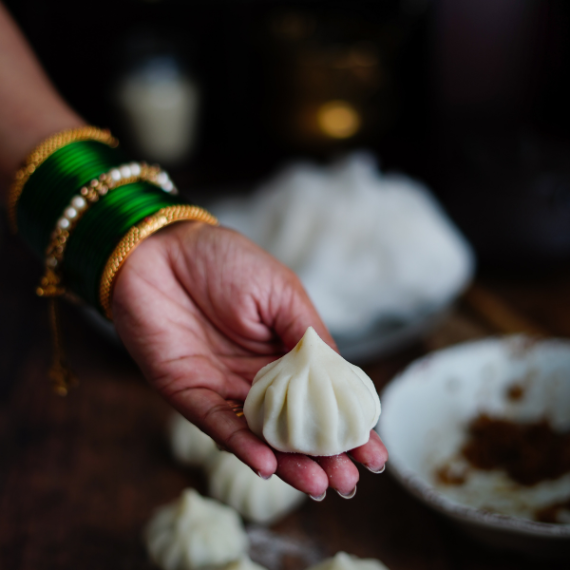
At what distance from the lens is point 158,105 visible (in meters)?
2.39

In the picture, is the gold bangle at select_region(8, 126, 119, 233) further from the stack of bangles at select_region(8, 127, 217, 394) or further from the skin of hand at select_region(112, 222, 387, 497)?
the skin of hand at select_region(112, 222, 387, 497)

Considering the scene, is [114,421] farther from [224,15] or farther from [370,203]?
[224,15]

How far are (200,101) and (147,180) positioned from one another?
67.0 inches

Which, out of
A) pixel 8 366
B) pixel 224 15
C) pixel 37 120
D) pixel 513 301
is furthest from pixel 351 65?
pixel 8 366

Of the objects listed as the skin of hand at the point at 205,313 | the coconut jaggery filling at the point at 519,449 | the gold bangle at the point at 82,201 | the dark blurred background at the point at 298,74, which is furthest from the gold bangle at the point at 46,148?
the dark blurred background at the point at 298,74

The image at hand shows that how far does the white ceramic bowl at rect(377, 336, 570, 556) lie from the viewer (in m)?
1.06

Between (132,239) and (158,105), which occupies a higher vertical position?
(132,239)

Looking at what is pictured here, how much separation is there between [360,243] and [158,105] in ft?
3.97

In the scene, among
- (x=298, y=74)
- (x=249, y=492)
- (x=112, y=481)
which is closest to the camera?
(x=249, y=492)

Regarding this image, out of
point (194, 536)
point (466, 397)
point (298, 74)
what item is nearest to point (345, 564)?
point (194, 536)

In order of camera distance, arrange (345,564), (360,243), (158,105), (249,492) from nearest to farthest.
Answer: (345,564) < (249,492) < (360,243) < (158,105)

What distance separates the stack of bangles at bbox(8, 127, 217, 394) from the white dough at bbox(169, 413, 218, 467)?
268mm

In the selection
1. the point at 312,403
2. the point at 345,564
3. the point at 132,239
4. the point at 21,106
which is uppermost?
the point at 21,106

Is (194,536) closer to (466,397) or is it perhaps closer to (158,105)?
(466,397)
